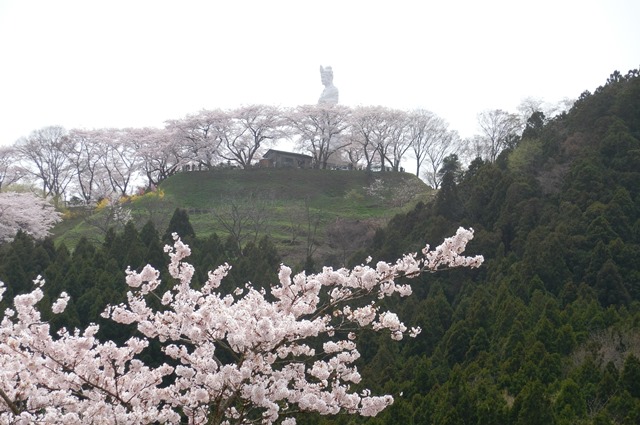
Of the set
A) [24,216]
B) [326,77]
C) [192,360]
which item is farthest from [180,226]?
[326,77]

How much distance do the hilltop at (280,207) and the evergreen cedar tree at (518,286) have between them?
786 cm

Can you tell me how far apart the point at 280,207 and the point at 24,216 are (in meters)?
13.0

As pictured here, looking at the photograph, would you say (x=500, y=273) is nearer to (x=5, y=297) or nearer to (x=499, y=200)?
(x=499, y=200)

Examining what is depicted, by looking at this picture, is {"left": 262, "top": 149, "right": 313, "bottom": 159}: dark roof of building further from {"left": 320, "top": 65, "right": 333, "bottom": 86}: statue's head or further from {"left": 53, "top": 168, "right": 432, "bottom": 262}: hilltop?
{"left": 320, "top": 65, "right": 333, "bottom": 86}: statue's head

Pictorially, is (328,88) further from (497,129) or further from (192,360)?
(192,360)

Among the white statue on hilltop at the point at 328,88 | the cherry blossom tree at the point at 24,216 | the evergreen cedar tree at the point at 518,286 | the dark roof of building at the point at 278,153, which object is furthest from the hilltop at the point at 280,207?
the evergreen cedar tree at the point at 518,286

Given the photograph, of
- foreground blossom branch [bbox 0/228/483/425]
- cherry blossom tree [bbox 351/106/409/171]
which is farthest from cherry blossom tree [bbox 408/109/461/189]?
foreground blossom branch [bbox 0/228/483/425]

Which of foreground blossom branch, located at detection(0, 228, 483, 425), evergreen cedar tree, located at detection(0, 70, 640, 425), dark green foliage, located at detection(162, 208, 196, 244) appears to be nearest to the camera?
foreground blossom branch, located at detection(0, 228, 483, 425)

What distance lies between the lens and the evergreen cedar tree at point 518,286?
1395cm

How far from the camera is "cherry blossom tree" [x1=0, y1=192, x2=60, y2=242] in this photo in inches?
1394

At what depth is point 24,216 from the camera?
36.8 m

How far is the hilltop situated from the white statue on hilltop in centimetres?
716

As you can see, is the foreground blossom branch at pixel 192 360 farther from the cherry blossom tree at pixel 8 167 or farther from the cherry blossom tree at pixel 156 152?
the cherry blossom tree at pixel 8 167

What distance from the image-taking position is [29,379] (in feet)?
22.2
